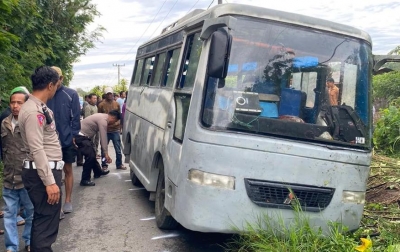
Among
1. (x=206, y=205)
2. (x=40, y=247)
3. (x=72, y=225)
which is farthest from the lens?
(x=72, y=225)

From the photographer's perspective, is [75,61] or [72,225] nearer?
[72,225]

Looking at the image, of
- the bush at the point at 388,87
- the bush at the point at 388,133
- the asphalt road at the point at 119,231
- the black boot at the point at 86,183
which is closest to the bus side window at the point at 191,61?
the asphalt road at the point at 119,231

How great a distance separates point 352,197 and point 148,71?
4.50 meters

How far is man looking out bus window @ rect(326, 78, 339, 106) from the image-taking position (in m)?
4.56

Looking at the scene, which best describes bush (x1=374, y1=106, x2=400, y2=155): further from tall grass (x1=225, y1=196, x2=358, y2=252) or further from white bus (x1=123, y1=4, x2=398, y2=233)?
tall grass (x1=225, y1=196, x2=358, y2=252)

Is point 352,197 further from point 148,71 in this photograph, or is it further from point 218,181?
point 148,71

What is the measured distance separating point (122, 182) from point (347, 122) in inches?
211

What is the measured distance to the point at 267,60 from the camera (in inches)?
174

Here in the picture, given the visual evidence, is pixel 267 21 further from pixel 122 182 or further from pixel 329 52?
pixel 122 182

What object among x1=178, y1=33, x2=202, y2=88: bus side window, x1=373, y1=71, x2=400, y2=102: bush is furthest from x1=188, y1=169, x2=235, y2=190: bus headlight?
x1=373, y1=71, x2=400, y2=102: bush

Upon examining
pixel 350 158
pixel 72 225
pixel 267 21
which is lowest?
pixel 72 225

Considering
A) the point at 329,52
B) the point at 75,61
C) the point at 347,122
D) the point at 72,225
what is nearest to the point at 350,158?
the point at 347,122

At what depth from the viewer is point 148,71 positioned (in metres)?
7.88

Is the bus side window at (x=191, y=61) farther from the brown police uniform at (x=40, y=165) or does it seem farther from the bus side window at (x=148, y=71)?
the bus side window at (x=148, y=71)
